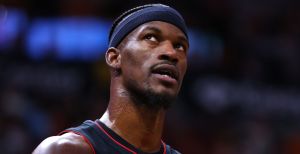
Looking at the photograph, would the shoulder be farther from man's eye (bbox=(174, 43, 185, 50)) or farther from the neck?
man's eye (bbox=(174, 43, 185, 50))

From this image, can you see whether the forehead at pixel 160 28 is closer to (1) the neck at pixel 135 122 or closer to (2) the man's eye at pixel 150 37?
(2) the man's eye at pixel 150 37

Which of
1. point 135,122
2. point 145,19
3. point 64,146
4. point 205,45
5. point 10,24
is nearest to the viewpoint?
point 64,146

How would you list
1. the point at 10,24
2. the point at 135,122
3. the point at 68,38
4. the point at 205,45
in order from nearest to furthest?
the point at 135,122, the point at 10,24, the point at 68,38, the point at 205,45

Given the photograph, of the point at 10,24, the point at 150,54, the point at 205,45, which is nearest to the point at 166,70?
the point at 150,54

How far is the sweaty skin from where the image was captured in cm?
444

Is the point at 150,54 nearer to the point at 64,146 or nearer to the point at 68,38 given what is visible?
the point at 64,146

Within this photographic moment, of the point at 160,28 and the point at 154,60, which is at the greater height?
the point at 160,28

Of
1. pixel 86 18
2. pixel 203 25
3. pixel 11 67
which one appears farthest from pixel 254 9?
pixel 11 67

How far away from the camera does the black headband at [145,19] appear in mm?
4668

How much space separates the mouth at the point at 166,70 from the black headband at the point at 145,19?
0.35 meters

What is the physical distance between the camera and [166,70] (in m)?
4.47

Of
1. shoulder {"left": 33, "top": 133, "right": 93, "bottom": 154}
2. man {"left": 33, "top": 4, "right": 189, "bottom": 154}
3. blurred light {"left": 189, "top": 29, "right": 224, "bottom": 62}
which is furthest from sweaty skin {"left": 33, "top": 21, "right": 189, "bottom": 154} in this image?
blurred light {"left": 189, "top": 29, "right": 224, "bottom": 62}

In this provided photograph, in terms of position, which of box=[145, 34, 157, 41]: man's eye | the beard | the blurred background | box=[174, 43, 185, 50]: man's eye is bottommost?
the blurred background

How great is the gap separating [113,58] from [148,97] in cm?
47
